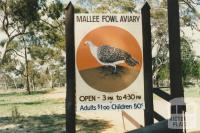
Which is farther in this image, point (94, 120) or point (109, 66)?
point (94, 120)

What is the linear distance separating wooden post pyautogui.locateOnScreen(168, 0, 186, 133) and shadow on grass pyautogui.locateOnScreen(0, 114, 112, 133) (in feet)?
30.1

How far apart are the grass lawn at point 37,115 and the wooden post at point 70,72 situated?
893cm

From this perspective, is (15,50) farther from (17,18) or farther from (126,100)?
(126,100)

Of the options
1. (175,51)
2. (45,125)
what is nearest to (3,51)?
(45,125)

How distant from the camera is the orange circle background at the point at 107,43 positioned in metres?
6.14

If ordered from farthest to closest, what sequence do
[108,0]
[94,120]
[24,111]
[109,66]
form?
[108,0], [24,111], [94,120], [109,66]

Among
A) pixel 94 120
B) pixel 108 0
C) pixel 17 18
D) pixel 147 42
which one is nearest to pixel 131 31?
pixel 147 42

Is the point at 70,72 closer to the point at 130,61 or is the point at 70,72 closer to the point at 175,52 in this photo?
the point at 130,61

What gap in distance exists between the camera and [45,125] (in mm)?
16078

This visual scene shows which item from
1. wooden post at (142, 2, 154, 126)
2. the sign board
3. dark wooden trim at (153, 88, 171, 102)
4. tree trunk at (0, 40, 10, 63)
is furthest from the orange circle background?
tree trunk at (0, 40, 10, 63)

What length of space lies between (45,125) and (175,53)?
10.7 metres

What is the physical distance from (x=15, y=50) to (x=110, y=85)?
15939 millimetres

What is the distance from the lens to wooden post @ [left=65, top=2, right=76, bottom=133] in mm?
6023

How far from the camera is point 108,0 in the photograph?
24906 millimetres
